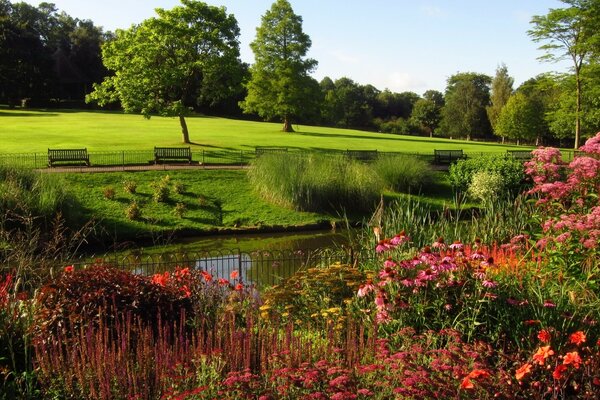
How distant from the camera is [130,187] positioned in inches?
951

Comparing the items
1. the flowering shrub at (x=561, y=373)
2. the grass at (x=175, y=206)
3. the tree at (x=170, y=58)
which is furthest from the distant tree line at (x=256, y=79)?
the flowering shrub at (x=561, y=373)

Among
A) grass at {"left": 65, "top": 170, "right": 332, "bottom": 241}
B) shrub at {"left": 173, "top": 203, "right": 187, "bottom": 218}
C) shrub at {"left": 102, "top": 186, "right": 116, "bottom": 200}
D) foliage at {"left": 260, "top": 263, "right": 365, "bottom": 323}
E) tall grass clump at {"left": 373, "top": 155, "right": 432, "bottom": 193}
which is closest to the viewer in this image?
foliage at {"left": 260, "top": 263, "right": 365, "bottom": 323}

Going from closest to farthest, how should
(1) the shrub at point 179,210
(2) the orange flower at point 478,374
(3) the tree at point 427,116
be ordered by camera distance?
(2) the orange flower at point 478,374 → (1) the shrub at point 179,210 → (3) the tree at point 427,116

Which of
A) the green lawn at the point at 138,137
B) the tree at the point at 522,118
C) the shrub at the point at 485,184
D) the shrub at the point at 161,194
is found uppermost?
the tree at the point at 522,118

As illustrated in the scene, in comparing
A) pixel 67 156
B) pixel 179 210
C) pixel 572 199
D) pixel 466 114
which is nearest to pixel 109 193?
pixel 179 210

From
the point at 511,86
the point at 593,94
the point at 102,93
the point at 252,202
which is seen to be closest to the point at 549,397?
the point at 252,202

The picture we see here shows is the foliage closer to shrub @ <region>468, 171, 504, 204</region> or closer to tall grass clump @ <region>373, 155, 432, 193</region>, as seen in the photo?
shrub @ <region>468, 171, 504, 204</region>

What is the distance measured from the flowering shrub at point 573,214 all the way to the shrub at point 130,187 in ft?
59.0

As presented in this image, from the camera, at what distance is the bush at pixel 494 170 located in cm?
2649

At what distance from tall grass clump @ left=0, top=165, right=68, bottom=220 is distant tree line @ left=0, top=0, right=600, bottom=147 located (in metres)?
13.9

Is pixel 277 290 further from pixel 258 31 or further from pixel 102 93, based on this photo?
pixel 258 31

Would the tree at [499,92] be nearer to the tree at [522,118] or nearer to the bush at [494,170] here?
the tree at [522,118]

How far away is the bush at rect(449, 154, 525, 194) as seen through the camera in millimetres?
26486

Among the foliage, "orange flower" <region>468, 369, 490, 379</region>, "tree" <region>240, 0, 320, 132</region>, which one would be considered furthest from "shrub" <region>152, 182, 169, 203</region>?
"tree" <region>240, 0, 320, 132</region>
